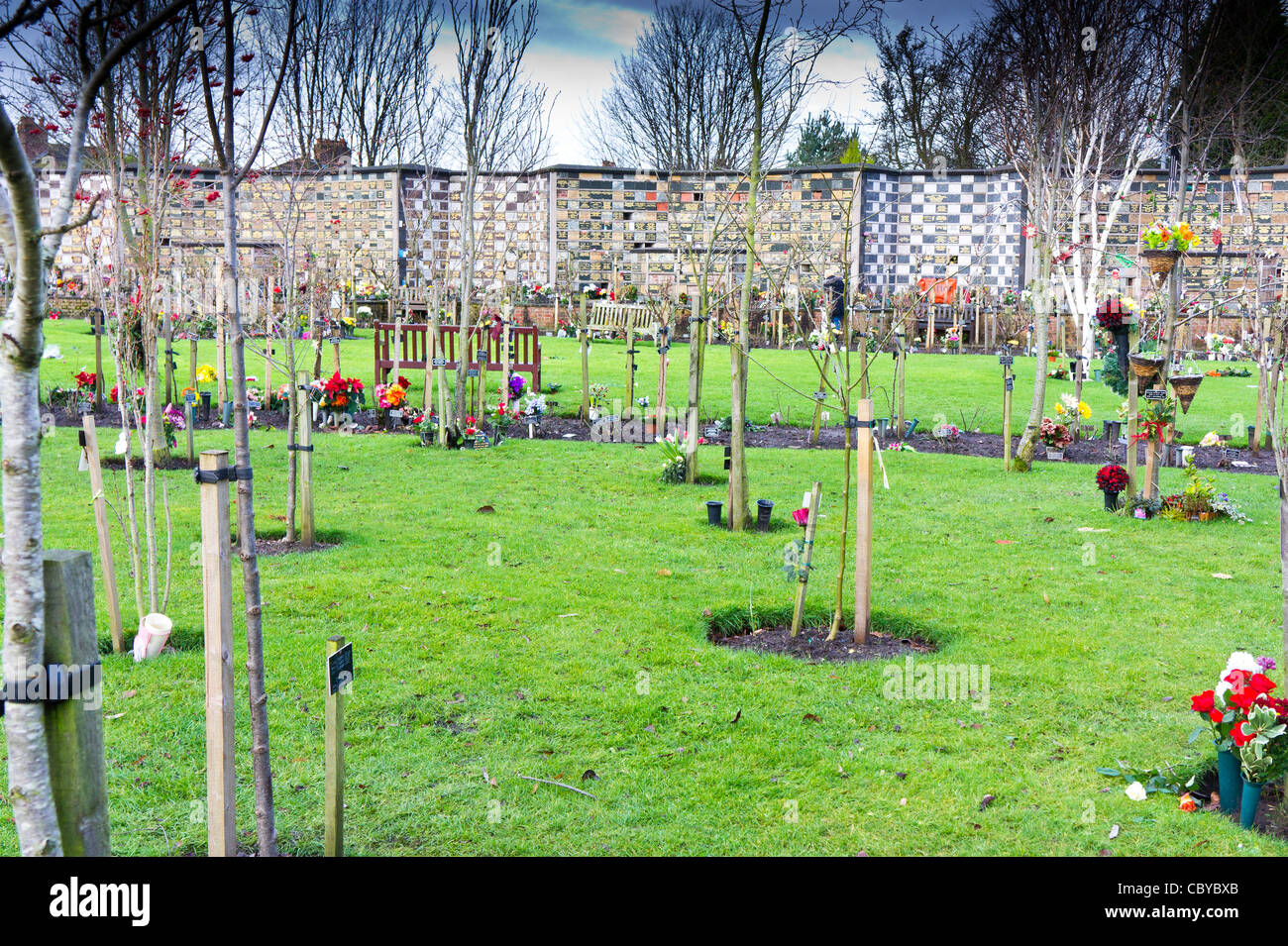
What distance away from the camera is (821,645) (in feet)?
18.1

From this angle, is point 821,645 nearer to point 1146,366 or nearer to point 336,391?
point 1146,366

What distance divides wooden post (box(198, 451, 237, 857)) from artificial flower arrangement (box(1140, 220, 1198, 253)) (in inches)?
318

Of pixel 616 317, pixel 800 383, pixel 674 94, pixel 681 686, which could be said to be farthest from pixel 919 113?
pixel 681 686

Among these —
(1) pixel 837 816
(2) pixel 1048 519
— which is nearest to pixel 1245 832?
(1) pixel 837 816

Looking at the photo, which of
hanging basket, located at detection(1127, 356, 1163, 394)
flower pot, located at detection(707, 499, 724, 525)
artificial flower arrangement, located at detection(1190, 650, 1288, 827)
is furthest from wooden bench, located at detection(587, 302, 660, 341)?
artificial flower arrangement, located at detection(1190, 650, 1288, 827)

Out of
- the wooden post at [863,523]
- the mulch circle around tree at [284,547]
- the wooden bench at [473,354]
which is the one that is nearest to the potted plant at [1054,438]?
the wooden post at [863,523]

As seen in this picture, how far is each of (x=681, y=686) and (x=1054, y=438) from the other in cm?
788

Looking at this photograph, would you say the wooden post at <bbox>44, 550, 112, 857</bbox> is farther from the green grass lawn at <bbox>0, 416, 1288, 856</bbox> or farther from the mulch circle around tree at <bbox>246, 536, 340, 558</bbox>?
the mulch circle around tree at <bbox>246, 536, 340, 558</bbox>

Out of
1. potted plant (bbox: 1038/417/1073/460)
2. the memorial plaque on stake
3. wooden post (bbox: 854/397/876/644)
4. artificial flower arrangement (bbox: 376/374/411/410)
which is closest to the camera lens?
the memorial plaque on stake

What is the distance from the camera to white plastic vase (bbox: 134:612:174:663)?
16.6 feet

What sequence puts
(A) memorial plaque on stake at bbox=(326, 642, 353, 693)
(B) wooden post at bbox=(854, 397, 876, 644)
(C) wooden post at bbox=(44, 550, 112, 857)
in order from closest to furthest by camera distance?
(C) wooden post at bbox=(44, 550, 112, 857), (A) memorial plaque on stake at bbox=(326, 642, 353, 693), (B) wooden post at bbox=(854, 397, 876, 644)

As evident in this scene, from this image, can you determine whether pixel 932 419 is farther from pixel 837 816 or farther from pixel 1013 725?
pixel 837 816
